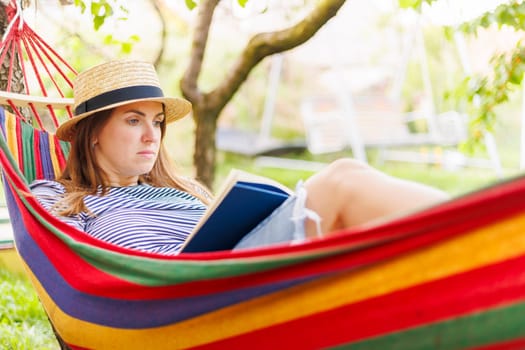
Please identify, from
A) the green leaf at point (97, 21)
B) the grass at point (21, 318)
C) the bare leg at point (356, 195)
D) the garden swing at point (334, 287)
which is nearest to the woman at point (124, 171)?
the garden swing at point (334, 287)

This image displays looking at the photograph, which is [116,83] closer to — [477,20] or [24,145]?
[24,145]

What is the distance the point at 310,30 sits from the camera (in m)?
3.00

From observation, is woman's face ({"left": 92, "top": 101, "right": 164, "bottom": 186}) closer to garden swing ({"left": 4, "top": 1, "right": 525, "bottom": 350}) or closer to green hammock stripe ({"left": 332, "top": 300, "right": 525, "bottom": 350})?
garden swing ({"left": 4, "top": 1, "right": 525, "bottom": 350})

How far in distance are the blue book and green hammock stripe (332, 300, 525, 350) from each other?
494 mm

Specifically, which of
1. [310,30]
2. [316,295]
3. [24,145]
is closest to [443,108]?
[310,30]

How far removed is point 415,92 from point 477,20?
6.90 meters

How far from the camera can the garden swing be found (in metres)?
1.21

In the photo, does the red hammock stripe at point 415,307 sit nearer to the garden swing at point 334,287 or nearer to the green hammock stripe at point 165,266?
the garden swing at point 334,287

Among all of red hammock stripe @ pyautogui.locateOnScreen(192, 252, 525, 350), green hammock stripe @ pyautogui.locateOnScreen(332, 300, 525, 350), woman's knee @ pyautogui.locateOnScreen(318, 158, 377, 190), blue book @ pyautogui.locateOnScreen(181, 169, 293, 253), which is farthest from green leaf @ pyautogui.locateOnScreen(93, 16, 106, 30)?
green hammock stripe @ pyautogui.locateOnScreen(332, 300, 525, 350)

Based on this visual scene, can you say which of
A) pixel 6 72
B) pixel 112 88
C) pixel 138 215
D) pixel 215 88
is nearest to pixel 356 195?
pixel 138 215

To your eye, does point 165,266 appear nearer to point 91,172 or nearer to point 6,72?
point 91,172

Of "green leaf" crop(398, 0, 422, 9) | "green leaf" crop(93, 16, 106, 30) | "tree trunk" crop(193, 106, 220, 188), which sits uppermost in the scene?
"green leaf" crop(398, 0, 422, 9)

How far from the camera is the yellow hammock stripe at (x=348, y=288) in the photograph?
122 centimetres

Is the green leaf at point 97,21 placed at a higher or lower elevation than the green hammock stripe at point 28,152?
higher
